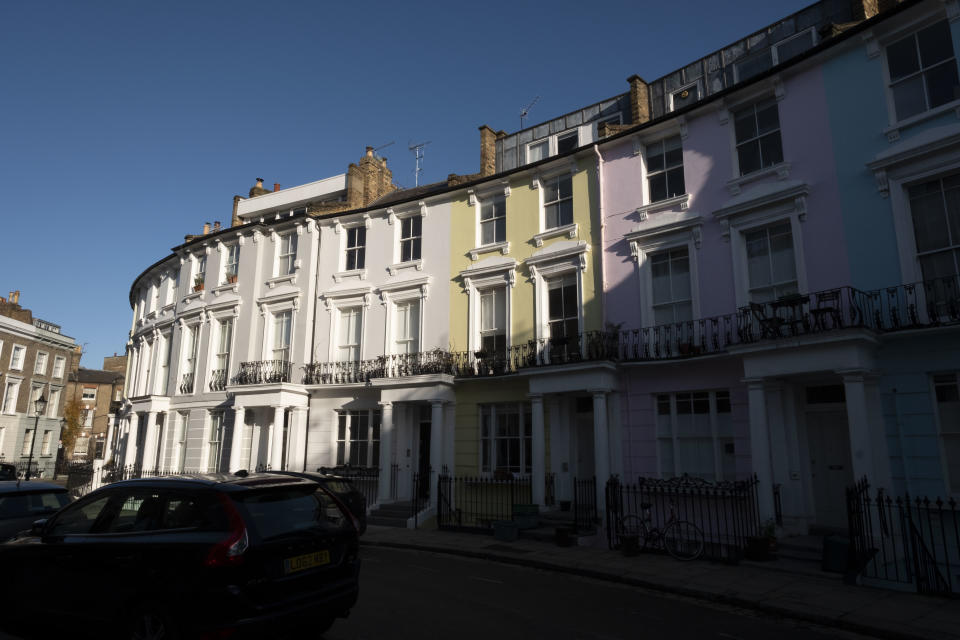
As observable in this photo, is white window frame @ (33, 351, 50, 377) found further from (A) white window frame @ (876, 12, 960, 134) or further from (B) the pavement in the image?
(A) white window frame @ (876, 12, 960, 134)

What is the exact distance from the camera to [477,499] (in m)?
16.5

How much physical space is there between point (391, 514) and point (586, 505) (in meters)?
5.68

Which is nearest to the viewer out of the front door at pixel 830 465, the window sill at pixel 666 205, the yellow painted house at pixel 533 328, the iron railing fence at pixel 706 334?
the iron railing fence at pixel 706 334

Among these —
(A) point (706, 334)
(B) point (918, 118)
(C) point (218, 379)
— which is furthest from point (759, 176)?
(C) point (218, 379)

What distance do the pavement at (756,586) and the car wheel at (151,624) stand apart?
7.08 meters

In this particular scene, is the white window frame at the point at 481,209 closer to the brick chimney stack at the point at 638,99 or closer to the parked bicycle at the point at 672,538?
the brick chimney stack at the point at 638,99

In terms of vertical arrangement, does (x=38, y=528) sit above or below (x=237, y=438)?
below

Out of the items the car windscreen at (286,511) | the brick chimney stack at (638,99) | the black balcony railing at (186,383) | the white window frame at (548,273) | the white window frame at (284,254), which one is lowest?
the car windscreen at (286,511)

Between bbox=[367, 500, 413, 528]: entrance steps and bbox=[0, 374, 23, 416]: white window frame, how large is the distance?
3596 cm

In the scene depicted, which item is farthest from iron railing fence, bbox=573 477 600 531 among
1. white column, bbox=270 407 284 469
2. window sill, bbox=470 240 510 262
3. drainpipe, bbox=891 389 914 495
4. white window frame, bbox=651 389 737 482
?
white column, bbox=270 407 284 469

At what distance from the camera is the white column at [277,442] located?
19453mm

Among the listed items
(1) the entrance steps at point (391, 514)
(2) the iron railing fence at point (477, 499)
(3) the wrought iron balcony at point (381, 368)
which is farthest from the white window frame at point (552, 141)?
(1) the entrance steps at point (391, 514)

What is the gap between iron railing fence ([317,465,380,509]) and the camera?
1795 cm

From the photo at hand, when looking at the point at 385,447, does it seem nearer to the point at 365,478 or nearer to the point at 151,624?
the point at 365,478
